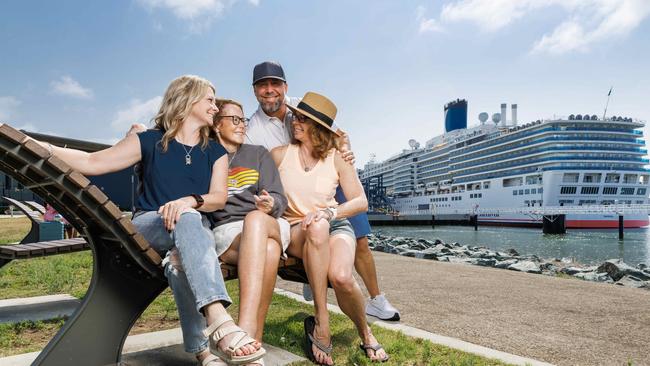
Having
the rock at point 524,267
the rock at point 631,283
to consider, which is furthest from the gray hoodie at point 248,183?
the rock at point 524,267

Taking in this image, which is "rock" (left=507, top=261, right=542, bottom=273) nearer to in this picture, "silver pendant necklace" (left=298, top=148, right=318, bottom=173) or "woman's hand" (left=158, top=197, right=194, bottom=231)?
"silver pendant necklace" (left=298, top=148, right=318, bottom=173)

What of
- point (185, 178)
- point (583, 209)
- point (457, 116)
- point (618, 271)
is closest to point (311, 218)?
point (185, 178)

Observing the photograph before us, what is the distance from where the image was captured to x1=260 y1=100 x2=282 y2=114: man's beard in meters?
3.30

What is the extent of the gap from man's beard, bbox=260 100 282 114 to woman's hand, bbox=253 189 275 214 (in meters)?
1.07

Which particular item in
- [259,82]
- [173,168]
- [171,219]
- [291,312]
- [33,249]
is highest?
[259,82]

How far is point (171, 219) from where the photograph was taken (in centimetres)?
202

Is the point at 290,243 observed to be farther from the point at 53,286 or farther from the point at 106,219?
the point at 53,286

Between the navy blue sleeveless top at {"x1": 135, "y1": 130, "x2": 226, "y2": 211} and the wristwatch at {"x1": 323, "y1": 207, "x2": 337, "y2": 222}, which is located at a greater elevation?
the navy blue sleeveless top at {"x1": 135, "y1": 130, "x2": 226, "y2": 211}

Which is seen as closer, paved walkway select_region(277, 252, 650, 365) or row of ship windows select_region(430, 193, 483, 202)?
paved walkway select_region(277, 252, 650, 365)

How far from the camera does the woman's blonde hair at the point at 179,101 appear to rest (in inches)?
92.9

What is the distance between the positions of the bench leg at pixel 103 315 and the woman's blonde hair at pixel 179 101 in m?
0.66

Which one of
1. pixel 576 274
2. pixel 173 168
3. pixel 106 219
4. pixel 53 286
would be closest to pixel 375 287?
→ pixel 173 168

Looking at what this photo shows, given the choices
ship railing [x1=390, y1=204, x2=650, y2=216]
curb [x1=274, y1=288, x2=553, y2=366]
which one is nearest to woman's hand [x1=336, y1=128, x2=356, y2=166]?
curb [x1=274, y1=288, x2=553, y2=366]

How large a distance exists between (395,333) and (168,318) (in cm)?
169
